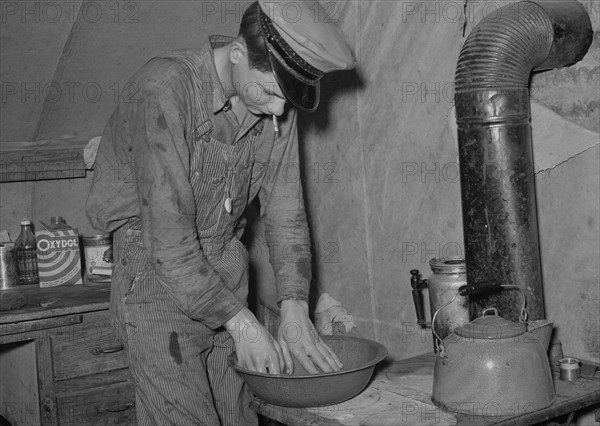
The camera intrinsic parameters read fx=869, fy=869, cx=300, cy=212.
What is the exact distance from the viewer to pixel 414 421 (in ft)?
7.13

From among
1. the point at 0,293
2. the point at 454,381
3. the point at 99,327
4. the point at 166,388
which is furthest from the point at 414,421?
the point at 0,293

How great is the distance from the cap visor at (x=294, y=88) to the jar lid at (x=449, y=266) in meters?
0.82

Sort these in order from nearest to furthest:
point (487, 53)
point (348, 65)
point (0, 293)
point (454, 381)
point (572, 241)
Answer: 1. point (348, 65)
2. point (454, 381)
3. point (487, 53)
4. point (572, 241)
5. point (0, 293)

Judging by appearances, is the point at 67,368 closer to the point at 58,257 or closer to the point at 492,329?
the point at 58,257

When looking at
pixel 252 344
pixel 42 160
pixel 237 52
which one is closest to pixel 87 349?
pixel 42 160

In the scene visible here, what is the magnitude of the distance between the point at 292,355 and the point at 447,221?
1.00 meters

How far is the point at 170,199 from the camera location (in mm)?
2074

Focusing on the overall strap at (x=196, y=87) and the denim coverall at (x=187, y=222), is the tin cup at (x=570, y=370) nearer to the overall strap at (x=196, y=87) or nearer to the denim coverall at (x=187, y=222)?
the denim coverall at (x=187, y=222)

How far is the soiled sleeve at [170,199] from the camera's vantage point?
6.77 feet

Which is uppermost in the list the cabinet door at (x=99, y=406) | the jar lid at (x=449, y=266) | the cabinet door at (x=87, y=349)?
the jar lid at (x=449, y=266)

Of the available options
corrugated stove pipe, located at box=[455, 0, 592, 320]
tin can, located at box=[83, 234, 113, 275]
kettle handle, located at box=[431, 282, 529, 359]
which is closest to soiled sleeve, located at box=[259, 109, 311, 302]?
kettle handle, located at box=[431, 282, 529, 359]

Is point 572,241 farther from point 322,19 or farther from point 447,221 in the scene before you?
point 322,19

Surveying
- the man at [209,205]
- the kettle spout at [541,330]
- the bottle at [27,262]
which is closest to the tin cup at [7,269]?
the bottle at [27,262]

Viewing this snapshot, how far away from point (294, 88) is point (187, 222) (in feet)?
1.36
